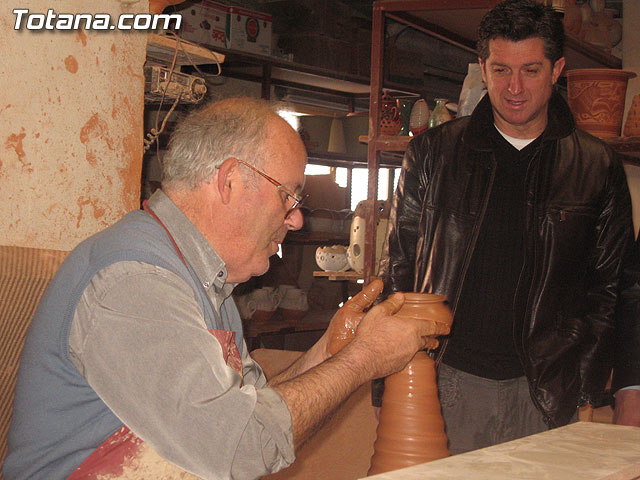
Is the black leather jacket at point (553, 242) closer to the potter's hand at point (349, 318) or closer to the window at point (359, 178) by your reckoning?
the potter's hand at point (349, 318)

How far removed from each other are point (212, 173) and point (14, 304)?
0.68 metres

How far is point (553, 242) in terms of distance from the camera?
2.09 m

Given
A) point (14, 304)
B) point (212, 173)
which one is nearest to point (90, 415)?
point (212, 173)

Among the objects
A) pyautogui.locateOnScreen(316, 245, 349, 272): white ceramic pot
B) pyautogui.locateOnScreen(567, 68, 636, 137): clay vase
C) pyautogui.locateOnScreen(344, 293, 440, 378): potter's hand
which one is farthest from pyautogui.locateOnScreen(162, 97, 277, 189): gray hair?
pyautogui.locateOnScreen(316, 245, 349, 272): white ceramic pot

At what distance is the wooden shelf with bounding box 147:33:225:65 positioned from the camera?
2355mm

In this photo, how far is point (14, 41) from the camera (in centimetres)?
184

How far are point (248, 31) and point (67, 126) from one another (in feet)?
11.7

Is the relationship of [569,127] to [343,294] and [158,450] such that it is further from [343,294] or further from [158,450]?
[343,294]

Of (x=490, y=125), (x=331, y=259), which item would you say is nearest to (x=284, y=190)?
(x=490, y=125)

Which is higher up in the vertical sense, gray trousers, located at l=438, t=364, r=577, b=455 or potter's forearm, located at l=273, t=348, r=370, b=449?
potter's forearm, located at l=273, t=348, r=370, b=449

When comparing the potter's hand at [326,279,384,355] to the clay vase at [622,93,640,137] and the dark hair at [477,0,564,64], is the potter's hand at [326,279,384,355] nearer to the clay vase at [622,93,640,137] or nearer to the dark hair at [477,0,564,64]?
the dark hair at [477,0,564,64]

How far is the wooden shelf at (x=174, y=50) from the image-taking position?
2355 millimetres

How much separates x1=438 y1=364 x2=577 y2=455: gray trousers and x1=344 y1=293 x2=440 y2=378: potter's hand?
1.93 ft

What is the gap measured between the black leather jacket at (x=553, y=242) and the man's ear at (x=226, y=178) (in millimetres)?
923
